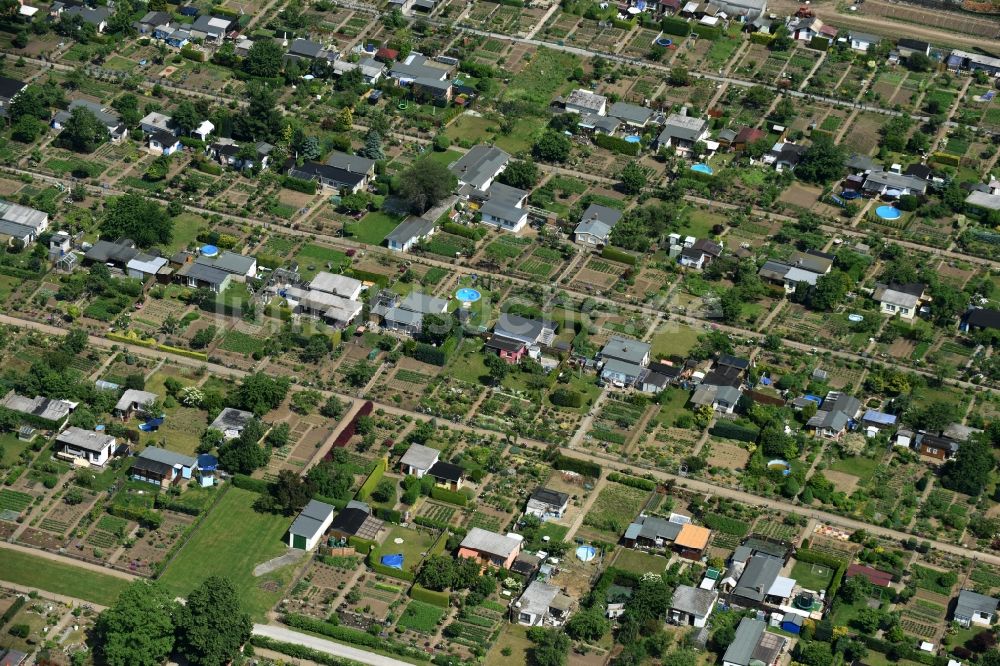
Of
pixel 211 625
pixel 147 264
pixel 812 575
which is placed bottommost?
pixel 211 625

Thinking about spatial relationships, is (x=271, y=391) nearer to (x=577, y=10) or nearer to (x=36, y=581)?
(x=36, y=581)

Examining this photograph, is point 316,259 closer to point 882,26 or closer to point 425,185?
point 425,185

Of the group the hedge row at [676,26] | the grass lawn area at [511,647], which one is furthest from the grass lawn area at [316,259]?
the hedge row at [676,26]

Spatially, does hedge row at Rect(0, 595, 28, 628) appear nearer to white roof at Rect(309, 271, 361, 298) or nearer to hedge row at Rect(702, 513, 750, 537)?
white roof at Rect(309, 271, 361, 298)

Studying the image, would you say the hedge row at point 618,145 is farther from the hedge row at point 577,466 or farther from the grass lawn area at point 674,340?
the hedge row at point 577,466

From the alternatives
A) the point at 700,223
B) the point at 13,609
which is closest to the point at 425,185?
the point at 700,223

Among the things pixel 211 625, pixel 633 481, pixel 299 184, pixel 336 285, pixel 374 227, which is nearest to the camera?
pixel 211 625

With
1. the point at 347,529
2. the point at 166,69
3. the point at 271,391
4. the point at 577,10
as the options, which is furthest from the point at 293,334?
the point at 577,10
